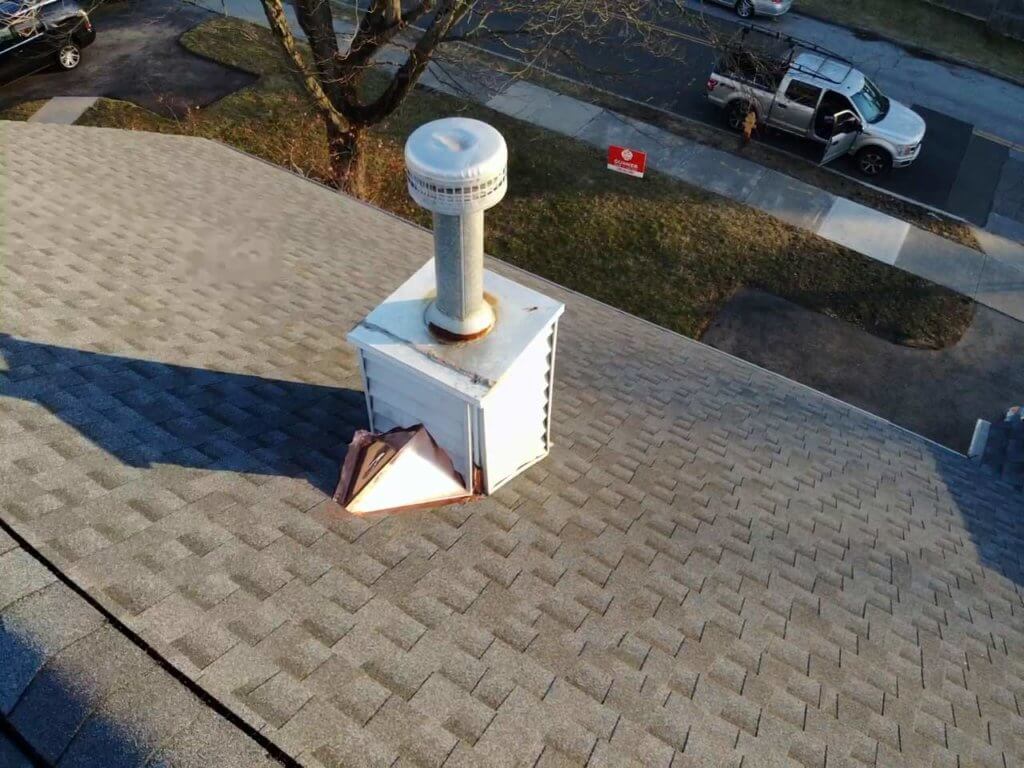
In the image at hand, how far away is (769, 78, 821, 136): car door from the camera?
48.9 feet

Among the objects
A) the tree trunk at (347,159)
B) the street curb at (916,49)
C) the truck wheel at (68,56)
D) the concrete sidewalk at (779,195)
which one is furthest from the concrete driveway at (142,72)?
the street curb at (916,49)

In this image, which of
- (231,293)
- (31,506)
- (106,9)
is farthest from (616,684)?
(106,9)

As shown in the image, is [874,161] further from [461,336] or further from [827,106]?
[461,336]

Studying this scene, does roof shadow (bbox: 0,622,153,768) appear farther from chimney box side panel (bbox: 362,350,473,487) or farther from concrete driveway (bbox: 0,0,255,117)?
concrete driveway (bbox: 0,0,255,117)

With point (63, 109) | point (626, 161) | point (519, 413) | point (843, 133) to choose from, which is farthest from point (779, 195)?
point (63, 109)

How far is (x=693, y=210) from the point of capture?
14.0 m

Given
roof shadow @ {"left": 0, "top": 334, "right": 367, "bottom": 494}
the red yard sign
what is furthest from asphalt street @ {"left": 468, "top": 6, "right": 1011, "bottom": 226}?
roof shadow @ {"left": 0, "top": 334, "right": 367, "bottom": 494}

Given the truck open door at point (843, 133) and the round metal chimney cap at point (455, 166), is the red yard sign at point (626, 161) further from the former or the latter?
the round metal chimney cap at point (455, 166)

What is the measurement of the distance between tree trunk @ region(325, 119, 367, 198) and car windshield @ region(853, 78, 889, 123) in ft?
33.6

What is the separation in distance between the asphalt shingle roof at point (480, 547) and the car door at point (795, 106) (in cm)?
1027

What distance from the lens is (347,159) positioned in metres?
12.2

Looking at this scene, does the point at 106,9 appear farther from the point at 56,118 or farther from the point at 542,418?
the point at 542,418

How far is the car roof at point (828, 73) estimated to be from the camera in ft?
48.2

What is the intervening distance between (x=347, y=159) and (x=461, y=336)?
922 centimetres
